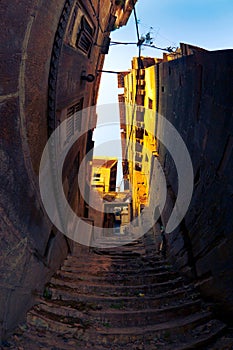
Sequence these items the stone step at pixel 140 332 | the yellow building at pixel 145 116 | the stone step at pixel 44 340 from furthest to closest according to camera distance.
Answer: the yellow building at pixel 145 116
the stone step at pixel 140 332
the stone step at pixel 44 340

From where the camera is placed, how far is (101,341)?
3664mm

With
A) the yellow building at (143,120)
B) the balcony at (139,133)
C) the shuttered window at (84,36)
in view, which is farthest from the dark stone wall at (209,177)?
the balcony at (139,133)

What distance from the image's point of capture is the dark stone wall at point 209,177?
412 centimetres

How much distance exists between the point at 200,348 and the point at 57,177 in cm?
349

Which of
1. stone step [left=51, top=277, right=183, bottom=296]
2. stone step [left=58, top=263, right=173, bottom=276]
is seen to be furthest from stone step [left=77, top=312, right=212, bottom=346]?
stone step [left=58, top=263, right=173, bottom=276]

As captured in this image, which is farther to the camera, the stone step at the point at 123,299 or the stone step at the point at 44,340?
the stone step at the point at 123,299

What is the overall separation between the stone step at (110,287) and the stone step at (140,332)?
3.19 feet

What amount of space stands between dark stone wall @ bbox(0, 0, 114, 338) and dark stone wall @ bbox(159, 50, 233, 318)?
2574 mm

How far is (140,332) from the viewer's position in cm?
383

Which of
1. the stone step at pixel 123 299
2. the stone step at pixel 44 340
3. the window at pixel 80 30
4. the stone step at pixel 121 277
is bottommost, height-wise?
the stone step at pixel 44 340

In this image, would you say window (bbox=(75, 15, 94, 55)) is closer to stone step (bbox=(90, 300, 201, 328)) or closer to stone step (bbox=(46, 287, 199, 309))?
stone step (bbox=(46, 287, 199, 309))

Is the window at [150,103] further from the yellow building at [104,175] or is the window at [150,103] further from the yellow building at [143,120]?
the yellow building at [104,175]

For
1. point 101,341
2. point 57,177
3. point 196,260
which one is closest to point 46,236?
point 57,177

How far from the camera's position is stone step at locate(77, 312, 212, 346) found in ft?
12.2
